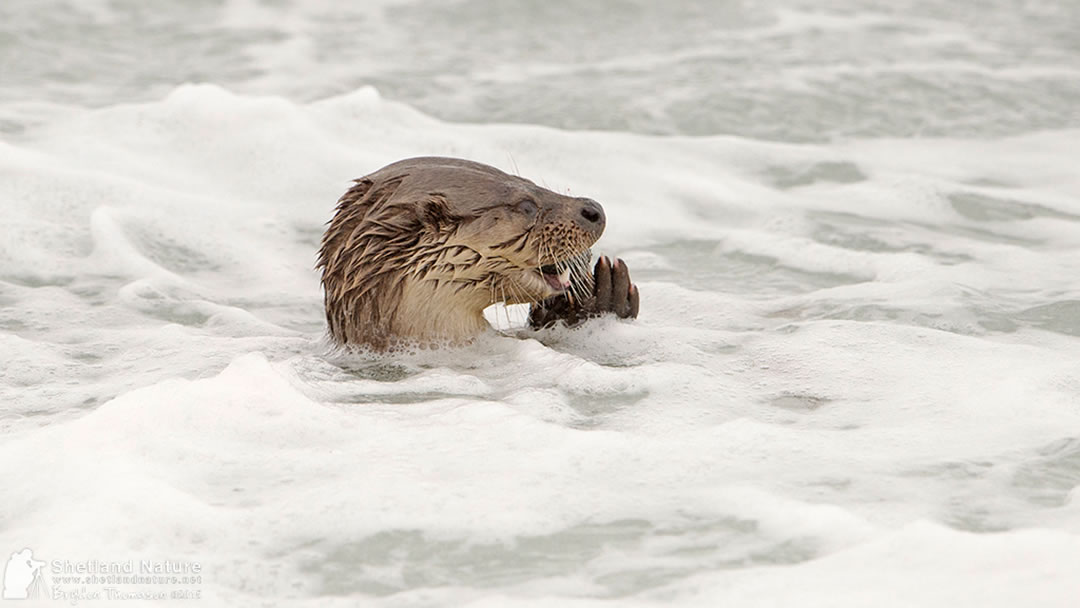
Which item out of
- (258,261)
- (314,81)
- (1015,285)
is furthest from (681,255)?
(314,81)

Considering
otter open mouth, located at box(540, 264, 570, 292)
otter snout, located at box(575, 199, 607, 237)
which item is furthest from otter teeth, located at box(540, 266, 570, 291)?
otter snout, located at box(575, 199, 607, 237)

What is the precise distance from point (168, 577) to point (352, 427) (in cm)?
104

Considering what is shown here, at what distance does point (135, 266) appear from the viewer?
643cm

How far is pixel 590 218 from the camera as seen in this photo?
5195mm

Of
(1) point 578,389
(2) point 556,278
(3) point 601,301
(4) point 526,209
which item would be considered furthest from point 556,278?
(1) point 578,389

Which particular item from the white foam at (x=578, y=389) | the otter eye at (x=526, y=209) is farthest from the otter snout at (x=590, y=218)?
the white foam at (x=578, y=389)

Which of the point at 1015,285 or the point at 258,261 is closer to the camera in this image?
the point at 1015,285

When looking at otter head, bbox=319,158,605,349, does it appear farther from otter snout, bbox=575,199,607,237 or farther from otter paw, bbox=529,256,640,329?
otter paw, bbox=529,256,640,329

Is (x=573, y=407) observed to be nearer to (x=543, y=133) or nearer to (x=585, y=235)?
(x=585, y=235)

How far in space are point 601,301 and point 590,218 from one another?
1.24 ft

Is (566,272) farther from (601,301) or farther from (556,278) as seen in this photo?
(601,301)

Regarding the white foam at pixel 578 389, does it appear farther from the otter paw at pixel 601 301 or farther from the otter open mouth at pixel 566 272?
the otter open mouth at pixel 566 272

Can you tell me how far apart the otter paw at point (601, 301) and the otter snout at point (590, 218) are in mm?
181

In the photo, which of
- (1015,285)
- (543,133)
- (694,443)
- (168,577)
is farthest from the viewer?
(543,133)
